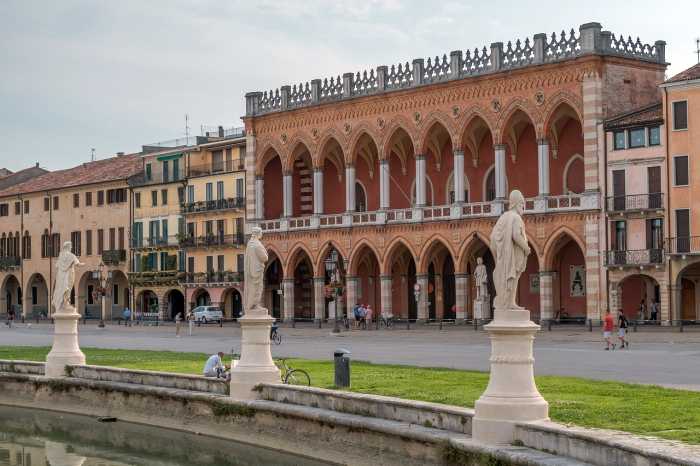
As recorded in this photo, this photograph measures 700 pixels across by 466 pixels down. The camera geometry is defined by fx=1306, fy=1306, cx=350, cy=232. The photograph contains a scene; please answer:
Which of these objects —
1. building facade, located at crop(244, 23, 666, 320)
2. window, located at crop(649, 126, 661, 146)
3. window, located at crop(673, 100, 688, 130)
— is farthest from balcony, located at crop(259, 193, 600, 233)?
window, located at crop(673, 100, 688, 130)

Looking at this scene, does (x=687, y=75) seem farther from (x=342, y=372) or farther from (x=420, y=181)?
(x=342, y=372)

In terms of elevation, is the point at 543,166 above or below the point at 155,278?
above

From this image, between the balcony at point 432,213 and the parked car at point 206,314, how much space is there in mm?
6017

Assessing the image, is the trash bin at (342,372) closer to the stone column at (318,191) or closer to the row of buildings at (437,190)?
the row of buildings at (437,190)

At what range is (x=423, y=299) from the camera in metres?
60.2

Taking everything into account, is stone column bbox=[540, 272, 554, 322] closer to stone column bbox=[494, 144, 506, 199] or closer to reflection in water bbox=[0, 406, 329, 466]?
stone column bbox=[494, 144, 506, 199]

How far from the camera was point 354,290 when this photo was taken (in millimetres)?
63312

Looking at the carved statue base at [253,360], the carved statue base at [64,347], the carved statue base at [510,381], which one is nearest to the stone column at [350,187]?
the carved statue base at [64,347]

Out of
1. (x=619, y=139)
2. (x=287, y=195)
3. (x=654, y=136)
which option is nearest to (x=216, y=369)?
(x=654, y=136)

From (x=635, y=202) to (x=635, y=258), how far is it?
2184 mm

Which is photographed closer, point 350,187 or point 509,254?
point 509,254

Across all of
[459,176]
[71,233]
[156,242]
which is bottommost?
[156,242]

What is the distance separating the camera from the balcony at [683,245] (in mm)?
48688

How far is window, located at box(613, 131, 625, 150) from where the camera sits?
51656 mm
